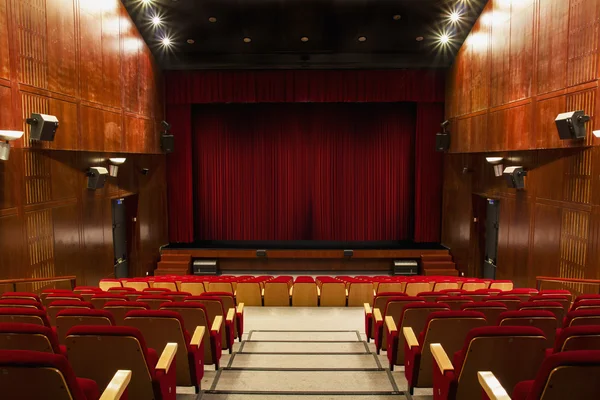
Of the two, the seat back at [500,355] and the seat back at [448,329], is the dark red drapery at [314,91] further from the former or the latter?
the seat back at [500,355]

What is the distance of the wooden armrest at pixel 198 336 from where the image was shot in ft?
11.9

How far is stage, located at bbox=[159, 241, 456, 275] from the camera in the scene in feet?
42.9

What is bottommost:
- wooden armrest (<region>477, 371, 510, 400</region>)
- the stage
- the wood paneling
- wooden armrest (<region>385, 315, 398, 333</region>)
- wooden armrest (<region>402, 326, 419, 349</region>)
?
the stage

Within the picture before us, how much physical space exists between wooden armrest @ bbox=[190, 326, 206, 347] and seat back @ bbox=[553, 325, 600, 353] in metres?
2.37

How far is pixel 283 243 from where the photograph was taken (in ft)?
48.1

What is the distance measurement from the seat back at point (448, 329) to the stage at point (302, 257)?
31.5 feet

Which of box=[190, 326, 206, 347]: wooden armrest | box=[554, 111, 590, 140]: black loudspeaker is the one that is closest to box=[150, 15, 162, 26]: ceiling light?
box=[554, 111, 590, 140]: black loudspeaker

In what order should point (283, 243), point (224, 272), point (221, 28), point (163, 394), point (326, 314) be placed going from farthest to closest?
1. point (283, 243)
2. point (224, 272)
3. point (221, 28)
4. point (326, 314)
5. point (163, 394)

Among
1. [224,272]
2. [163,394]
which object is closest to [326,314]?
[163,394]

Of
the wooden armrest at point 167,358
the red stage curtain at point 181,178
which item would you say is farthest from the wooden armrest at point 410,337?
the red stage curtain at point 181,178

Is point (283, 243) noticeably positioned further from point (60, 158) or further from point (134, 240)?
point (60, 158)

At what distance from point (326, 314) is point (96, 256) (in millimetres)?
4959

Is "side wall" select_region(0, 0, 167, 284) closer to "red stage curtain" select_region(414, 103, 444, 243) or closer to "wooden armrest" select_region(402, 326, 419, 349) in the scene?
"wooden armrest" select_region(402, 326, 419, 349)

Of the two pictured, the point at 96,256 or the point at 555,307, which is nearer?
the point at 555,307
